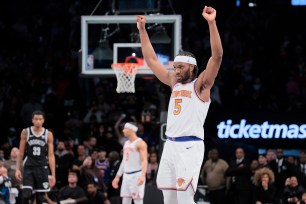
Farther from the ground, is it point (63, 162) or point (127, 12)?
point (127, 12)

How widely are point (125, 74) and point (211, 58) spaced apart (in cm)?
788

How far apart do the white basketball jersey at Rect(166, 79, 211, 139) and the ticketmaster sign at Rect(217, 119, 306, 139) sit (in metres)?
12.9

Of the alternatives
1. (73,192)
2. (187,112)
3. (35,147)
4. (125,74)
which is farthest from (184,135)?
(73,192)

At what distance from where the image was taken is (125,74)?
18.9 m

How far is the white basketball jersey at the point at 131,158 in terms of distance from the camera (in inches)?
736

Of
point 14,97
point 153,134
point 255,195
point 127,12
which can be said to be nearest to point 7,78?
point 14,97

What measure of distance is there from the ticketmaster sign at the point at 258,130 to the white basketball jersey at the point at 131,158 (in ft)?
18.8

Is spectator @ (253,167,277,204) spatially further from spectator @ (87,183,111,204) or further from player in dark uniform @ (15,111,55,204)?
player in dark uniform @ (15,111,55,204)

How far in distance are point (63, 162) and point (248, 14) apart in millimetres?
10382

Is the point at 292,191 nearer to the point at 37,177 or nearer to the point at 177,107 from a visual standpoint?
the point at 37,177

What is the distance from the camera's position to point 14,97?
2616 cm

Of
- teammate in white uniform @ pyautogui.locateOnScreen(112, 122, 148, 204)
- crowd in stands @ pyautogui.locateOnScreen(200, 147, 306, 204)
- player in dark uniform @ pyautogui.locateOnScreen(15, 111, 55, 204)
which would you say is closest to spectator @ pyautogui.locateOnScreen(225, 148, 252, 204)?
crowd in stands @ pyautogui.locateOnScreen(200, 147, 306, 204)

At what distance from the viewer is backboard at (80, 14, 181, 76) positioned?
1925cm

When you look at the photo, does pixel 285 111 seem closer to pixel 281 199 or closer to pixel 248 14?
pixel 281 199
